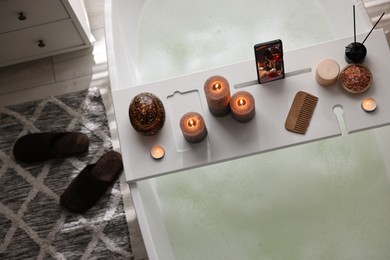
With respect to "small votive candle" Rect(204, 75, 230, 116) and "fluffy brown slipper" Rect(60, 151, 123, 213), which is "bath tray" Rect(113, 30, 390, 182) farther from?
"fluffy brown slipper" Rect(60, 151, 123, 213)

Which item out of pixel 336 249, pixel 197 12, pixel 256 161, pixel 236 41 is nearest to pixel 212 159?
pixel 256 161

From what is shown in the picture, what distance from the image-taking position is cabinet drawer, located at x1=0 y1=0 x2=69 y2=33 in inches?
65.5

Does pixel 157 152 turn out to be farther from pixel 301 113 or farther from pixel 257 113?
pixel 301 113

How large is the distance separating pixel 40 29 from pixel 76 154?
58 centimetres

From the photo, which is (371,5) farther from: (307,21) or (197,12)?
(197,12)

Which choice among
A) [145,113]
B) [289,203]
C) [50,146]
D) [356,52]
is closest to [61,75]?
[50,146]

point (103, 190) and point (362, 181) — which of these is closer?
point (362, 181)

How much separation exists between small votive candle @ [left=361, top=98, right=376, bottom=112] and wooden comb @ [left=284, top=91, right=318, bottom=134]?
138mm

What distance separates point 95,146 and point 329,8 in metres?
1.20

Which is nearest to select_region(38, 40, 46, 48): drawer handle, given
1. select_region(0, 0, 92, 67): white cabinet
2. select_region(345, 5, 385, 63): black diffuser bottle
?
select_region(0, 0, 92, 67): white cabinet

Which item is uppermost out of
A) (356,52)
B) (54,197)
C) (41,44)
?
(41,44)

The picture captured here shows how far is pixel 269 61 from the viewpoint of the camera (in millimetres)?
1260

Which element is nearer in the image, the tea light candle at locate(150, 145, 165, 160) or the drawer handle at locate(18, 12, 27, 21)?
the tea light candle at locate(150, 145, 165, 160)

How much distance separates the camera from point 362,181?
1561mm
